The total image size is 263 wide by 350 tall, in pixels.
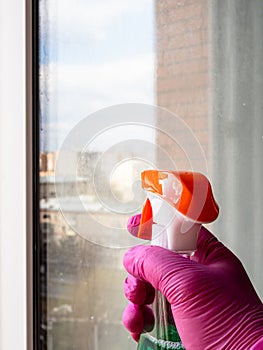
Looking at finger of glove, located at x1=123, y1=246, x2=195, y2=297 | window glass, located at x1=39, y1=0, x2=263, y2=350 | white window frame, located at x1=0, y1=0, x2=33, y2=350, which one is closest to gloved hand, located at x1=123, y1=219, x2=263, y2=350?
finger of glove, located at x1=123, y1=246, x2=195, y2=297

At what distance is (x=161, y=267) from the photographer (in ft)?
2.21

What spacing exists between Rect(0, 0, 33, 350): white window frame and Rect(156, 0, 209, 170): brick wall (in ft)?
0.90

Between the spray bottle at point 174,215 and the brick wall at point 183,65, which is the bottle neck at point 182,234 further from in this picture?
the brick wall at point 183,65

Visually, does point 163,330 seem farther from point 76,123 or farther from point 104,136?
point 76,123

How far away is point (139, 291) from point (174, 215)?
4.3 inches

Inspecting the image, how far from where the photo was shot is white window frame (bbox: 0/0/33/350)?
1073 millimetres

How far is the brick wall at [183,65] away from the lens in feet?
2.73

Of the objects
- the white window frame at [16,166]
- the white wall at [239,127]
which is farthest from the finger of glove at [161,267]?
the white window frame at [16,166]

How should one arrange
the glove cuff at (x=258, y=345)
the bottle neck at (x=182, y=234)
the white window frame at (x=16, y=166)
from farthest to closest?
the white window frame at (x=16, y=166), the bottle neck at (x=182, y=234), the glove cuff at (x=258, y=345)

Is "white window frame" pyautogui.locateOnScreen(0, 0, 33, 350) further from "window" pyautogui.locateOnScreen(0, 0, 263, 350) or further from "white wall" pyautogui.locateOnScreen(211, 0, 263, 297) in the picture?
"white wall" pyautogui.locateOnScreen(211, 0, 263, 297)

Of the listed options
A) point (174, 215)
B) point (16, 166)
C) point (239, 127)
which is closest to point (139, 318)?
point (174, 215)

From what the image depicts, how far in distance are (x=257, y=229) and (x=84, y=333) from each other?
1.29 feet

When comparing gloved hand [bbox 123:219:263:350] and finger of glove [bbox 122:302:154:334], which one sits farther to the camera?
finger of glove [bbox 122:302:154:334]

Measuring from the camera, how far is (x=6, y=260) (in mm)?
1104
